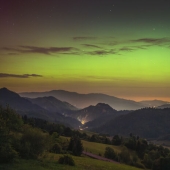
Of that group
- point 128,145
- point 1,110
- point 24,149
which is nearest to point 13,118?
point 1,110

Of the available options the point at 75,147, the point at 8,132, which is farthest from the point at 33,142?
the point at 75,147

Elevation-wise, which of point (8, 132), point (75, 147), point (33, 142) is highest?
point (8, 132)

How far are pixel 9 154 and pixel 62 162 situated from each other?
10.6m

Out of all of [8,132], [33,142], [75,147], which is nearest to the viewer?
[8,132]

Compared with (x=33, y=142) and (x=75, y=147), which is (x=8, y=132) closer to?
(x=33, y=142)

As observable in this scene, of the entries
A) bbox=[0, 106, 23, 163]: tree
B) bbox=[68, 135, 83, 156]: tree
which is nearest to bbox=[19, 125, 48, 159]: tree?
bbox=[0, 106, 23, 163]: tree

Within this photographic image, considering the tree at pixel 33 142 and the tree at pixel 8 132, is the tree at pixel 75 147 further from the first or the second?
the tree at pixel 8 132

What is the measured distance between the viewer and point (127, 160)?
8869 centimetres

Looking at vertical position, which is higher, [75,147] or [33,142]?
[33,142]

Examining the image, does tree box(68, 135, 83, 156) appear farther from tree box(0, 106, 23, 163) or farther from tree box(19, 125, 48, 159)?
tree box(0, 106, 23, 163)

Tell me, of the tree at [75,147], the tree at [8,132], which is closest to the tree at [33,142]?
the tree at [8,132]

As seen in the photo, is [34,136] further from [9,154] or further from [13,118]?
[9,154]

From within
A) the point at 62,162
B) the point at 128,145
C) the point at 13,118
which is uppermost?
the point at 13,118

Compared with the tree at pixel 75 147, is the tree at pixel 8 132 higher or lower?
higher
